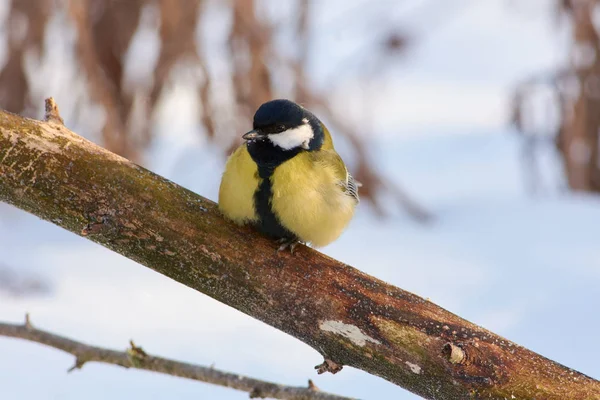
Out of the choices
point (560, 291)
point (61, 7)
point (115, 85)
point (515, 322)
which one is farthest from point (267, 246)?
point (115, 85)

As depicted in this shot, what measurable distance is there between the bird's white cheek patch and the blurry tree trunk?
3147 millimetres

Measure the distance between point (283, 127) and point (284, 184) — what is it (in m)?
0.16

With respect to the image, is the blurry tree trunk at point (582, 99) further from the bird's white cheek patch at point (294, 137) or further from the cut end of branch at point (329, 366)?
the cut end of branch at point (329, 366)

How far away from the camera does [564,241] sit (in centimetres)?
388

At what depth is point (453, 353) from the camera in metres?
1.76

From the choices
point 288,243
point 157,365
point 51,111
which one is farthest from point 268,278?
point 51,111

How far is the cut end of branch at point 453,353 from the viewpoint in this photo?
1.76 meters

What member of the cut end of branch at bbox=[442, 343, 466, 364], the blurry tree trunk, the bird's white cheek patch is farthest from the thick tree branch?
the blurry tree trunk

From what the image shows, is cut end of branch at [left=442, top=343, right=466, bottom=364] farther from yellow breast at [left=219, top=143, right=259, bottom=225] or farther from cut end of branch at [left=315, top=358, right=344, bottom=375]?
yellow breast at [left=219, top=143, right=259, bottom=225]

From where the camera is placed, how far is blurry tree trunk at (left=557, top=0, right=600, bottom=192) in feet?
15.4

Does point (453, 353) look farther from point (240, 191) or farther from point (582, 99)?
point (582, 99)

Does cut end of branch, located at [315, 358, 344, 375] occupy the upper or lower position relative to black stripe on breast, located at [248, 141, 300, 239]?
lower

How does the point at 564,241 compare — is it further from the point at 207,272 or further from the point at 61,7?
the point at 61,7

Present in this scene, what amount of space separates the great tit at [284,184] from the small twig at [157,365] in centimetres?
38
